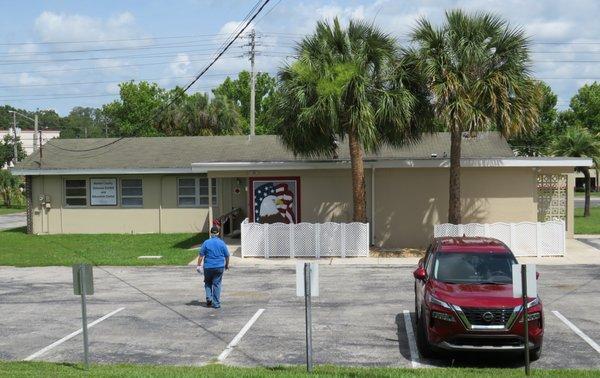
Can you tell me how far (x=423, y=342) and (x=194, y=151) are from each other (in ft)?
79.5

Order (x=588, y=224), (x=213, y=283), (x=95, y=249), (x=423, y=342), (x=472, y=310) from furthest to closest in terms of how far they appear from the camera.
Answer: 1. (x=588, y=224)
2. (x=95, y=249)
3. (x=213, y=283)
4. (x=423, y=342)
5. (x=472, y=310)

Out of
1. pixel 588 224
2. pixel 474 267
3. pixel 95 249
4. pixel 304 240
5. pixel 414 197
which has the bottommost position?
pixel 588 224

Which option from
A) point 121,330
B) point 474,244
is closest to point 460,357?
point 474,244

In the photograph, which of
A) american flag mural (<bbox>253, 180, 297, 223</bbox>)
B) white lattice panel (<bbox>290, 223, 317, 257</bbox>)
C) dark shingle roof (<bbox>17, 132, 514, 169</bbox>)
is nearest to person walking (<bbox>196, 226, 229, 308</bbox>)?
white lattice panel (<bbox>290, 223, 317, 257</bbox>)

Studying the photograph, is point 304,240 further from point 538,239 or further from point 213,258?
point 213,258

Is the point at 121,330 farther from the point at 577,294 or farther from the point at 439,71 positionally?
the point at 439,71

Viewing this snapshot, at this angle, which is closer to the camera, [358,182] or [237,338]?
[237,338]

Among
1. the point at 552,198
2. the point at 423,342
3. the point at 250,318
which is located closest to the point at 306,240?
the point at 250,318

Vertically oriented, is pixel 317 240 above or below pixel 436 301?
below

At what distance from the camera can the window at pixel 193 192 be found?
3162 cm

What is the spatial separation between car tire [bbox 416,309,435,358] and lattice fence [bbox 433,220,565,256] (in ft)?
37.6

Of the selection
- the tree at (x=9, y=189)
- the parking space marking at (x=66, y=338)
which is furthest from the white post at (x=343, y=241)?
the tree at (x=9, y=189)

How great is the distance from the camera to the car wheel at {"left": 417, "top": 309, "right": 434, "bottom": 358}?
10538 millimetres

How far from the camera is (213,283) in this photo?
48.4ft
